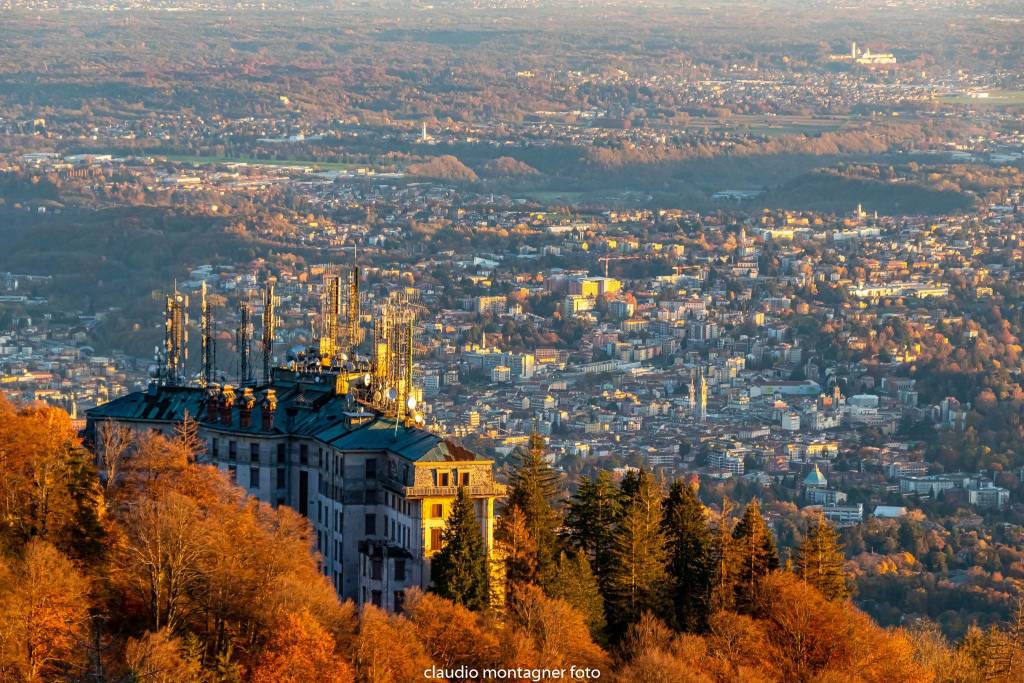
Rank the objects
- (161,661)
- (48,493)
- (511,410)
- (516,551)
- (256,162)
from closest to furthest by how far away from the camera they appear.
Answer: (161,661), (48,493), (516,551), (511,410), (256,162)

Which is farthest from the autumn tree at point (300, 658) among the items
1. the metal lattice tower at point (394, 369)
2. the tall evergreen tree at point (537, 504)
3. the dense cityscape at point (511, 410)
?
the metal lattice tower at point (394, 369)

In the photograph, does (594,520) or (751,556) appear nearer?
(751,556)

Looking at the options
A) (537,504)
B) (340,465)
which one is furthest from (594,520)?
(340,465)

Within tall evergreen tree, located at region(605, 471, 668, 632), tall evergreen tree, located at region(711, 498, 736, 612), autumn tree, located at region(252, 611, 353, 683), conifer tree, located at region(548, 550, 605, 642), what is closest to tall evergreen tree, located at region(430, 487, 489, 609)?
conifer tree, located at region(548, 550, 605, 642)

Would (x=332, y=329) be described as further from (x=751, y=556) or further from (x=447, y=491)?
(x=447, y=491)

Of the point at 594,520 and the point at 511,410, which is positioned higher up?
the point at 594,520

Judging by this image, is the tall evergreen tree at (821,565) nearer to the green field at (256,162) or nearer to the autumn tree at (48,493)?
the autumn tree at (48,493)

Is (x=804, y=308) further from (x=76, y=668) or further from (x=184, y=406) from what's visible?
(x=76, y=668)
